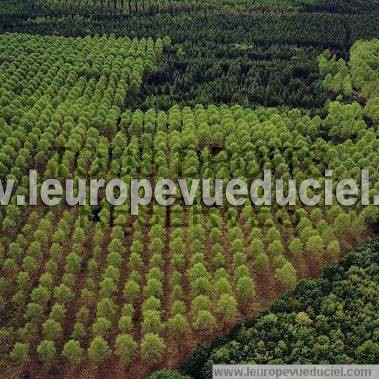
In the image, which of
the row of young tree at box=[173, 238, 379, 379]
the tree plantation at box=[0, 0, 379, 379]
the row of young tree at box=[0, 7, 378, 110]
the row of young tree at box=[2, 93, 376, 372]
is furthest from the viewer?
the row of young tree at box=[0, 7, 378, 110]

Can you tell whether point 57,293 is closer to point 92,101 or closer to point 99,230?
point 99,230

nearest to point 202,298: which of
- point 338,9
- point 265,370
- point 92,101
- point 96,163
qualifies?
point 265,370

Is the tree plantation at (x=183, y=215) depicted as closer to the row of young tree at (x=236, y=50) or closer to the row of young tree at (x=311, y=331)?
the row of young tree at (x=311, y=331)

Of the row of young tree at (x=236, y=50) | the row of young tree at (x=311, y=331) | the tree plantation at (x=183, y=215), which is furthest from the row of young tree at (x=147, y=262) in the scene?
the row of young tree at (x=236, y=50)

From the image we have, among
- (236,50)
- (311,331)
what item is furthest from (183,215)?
(236,50)

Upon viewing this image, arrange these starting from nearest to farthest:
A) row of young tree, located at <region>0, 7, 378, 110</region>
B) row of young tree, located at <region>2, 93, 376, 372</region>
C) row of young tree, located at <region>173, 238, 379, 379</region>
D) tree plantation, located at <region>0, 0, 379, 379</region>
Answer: row of young tree, located at <region>173, 238, 379, 379</region>, tree plantation, located at <region>0, 0, 379, 379</region>, row of young tree, located at <region>2, 93, 376, 372</region>, row of young tree, located at <region>0, 7, 378, 110</region>

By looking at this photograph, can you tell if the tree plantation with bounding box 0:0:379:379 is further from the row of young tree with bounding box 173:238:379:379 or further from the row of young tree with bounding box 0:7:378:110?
the row of young tree with bounding box 0:7:378:110

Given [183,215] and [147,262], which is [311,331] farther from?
[183,215]

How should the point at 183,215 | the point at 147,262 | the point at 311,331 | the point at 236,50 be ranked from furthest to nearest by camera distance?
the point at 236,50 → the point at 183,215 → the point at 147,262 → the point at 311,331

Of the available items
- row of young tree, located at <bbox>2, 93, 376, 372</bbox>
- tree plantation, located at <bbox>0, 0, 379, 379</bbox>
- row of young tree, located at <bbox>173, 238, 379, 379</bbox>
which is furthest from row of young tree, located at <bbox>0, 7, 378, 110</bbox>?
row of young tree, located at <bbox>173, 238, 379, 379</bbox>
